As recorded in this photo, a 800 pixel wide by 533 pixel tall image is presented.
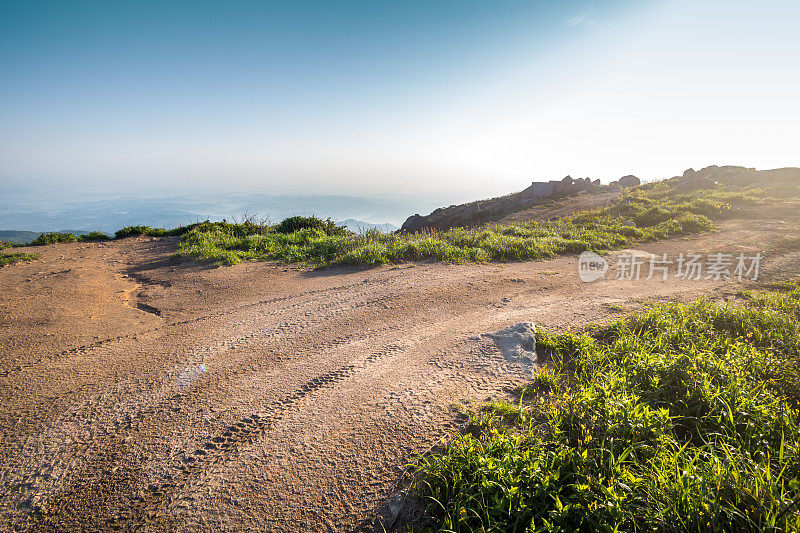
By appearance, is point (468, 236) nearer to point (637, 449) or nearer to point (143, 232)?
point (637, 449)

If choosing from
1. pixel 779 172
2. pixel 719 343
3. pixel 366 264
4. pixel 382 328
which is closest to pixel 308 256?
pixel 366 264

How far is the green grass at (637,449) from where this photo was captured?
6.13 feet

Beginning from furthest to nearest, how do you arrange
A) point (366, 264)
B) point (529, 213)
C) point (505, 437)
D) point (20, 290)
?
point (529, 213), point (366, 264), point (20, 290), point (505, 437)

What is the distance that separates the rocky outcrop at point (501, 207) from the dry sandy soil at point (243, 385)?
1738 centimetres

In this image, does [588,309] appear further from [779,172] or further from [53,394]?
[779,172]

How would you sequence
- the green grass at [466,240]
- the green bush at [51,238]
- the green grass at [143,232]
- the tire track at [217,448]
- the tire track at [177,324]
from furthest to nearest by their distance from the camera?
A: the green grass at [143,232]
the green bush at [51,238]
the green grass at [466,240]
the tire track at [177,324]
the tire track at [217,448]

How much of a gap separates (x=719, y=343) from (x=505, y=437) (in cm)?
343

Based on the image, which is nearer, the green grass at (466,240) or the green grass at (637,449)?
the green grass at (637,449)

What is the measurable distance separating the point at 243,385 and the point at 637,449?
11.6ft

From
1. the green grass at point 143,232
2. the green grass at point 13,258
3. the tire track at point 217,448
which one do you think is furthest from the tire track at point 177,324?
the green grass at point 143,232

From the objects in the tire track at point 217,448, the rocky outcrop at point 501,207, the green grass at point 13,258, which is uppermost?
the rocky outcrop at point 501,207

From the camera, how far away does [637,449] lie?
2.38m

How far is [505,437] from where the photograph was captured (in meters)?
2.47

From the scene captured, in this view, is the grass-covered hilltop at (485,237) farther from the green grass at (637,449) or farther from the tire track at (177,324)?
the green grass at (637,449)
